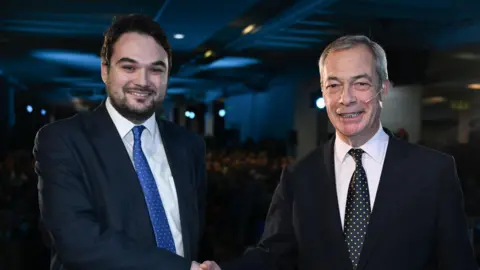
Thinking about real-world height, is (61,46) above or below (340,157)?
above

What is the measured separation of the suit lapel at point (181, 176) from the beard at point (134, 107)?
0.11 m

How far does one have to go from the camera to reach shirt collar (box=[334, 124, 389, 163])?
153 centimetres

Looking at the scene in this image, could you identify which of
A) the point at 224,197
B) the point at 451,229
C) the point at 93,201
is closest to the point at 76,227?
the point at 93,201

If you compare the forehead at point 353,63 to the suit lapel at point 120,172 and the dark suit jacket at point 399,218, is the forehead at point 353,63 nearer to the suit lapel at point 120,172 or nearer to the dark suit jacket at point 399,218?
the dark suit jacket at point 399,218

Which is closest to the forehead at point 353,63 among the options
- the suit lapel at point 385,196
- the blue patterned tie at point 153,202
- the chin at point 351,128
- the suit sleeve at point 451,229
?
the chin at point 351,128

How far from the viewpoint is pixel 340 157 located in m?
1.57

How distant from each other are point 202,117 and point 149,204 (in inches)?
57.8

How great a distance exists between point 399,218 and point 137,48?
913 millimetres

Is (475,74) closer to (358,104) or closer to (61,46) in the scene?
(358,104)

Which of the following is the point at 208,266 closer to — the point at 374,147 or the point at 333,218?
the point at 333,218

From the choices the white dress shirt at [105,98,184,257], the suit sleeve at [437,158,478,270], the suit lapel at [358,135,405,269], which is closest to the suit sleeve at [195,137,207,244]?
the white dress shirt at [105,98,184,257]

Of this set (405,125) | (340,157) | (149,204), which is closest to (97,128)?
(149,204)

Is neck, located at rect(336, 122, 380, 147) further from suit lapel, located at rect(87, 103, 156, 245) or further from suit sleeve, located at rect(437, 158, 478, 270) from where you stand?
suit lapel, located at rect(87, 103, 156, 245)

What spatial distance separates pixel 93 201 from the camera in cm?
141
